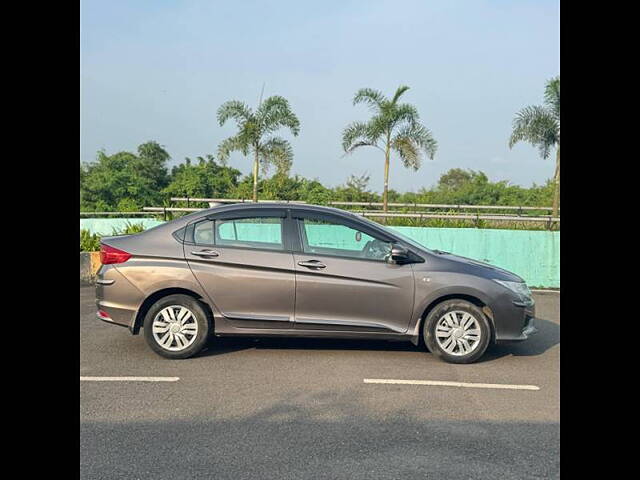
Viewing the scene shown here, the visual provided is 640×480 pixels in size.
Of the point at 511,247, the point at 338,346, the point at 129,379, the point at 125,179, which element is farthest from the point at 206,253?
the point at 125,179

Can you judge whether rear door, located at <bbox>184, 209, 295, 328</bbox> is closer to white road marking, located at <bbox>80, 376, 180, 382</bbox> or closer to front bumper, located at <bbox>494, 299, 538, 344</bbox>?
white road marking, located at <bbox>80, 376, 180, 382</bbox>

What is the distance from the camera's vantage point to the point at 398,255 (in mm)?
6242

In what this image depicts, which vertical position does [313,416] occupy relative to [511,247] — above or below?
below

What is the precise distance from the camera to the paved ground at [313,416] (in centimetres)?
373

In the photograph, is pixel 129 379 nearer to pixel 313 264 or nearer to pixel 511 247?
pixel 313 264

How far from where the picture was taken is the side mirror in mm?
6240

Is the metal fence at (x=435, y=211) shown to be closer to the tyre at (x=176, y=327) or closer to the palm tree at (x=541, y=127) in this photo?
the palm tree at (x=541, y=127)

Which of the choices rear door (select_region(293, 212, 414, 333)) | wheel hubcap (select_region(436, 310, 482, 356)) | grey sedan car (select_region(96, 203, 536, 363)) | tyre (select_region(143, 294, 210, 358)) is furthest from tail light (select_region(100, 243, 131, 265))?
wheel hubcap (select_region(436, 310, 482, 356))

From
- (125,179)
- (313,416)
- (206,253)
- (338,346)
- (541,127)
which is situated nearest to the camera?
(313,416)

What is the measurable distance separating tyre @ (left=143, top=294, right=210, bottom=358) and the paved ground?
16cm

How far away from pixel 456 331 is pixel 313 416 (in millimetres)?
2248

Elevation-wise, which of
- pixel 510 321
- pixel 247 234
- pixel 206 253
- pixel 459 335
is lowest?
pixel 459 335

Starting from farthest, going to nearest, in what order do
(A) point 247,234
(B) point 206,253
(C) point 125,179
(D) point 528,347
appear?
1. (C) point 125,179
2. (D) point 528,347
3. (A) point 247,234
4. (B) point 206,253
